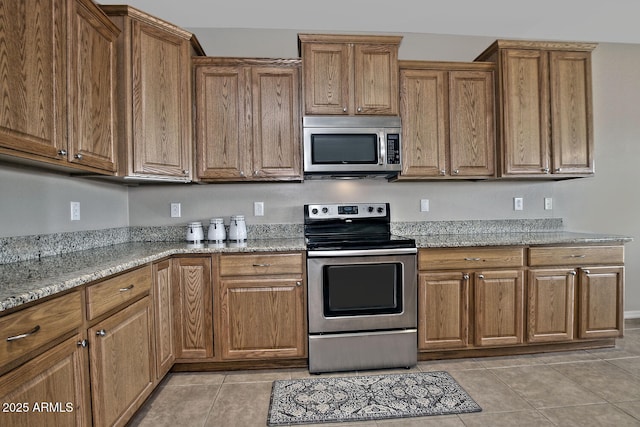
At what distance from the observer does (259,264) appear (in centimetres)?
234

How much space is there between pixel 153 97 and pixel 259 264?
133 centimetres

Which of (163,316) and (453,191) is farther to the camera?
(453,191)

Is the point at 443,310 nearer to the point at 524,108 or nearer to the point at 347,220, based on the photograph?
the point at 347,220

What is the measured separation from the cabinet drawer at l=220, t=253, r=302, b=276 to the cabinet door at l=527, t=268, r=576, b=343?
Answer: 1752mm

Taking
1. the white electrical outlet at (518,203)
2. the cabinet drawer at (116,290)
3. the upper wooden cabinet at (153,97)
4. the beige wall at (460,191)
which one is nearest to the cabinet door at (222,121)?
the upper wooden cabinet at (153,97)

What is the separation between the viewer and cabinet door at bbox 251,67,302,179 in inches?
103

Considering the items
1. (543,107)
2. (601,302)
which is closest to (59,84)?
(543,107)

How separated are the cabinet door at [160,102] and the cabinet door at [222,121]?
0.11 meters

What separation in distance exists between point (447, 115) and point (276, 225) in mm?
1679

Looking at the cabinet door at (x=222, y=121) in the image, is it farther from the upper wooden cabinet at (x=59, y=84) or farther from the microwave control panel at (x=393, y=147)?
the microwave control panel at (x=393, y=147)

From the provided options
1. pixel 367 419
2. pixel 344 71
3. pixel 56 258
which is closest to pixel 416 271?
pixel 367 419

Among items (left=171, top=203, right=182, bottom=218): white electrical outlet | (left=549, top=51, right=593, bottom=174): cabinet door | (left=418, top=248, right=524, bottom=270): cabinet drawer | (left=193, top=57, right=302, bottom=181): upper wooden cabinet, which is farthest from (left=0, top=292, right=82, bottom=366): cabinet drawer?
(left=549, top=51, right=593, bottom=174): cabinet door

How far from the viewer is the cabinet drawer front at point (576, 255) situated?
2.52m

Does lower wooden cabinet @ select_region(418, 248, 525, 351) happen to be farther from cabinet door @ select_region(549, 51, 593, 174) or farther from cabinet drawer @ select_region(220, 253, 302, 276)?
A: cabinet door @ select_region(549, 51, 593, 174)
